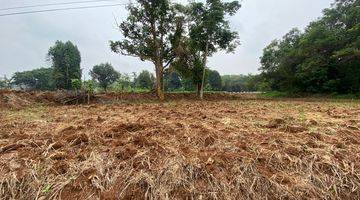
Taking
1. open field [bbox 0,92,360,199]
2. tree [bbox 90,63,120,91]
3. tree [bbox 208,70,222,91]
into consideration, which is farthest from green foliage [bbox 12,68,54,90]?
open field [bbox 0,92,360,199]

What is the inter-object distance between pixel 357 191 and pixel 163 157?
1.99 m

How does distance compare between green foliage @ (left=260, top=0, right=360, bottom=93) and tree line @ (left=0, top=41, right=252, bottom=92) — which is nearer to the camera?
green foliage @ (left=260, top=0, right=360, bottom=93)

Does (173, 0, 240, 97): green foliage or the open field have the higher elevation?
(173, 0, 240, 97): green foliage

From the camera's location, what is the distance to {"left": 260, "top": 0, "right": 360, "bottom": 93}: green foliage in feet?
71.6

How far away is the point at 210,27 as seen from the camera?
21562mm

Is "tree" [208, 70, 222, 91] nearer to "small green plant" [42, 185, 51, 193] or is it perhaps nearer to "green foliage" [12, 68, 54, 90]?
"green foliage" [12, 68, 54, 90]

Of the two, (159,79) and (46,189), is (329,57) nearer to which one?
(159,79)

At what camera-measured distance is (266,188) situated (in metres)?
2.99

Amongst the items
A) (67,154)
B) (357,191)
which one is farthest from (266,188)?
(67,154)

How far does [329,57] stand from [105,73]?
30.9 meters

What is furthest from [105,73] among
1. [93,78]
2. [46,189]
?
[46,189]

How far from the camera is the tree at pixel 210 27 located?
21.4m

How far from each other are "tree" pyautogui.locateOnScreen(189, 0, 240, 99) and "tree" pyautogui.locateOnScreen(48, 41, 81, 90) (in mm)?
16367

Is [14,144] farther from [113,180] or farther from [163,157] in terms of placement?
[163,157]
